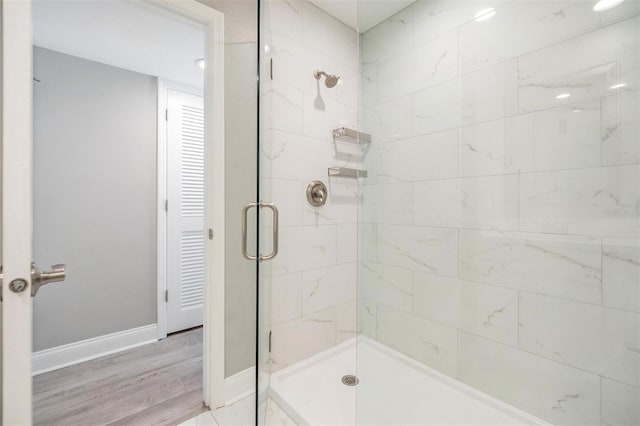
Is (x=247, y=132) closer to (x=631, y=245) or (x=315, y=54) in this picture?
(x=315, y=54)

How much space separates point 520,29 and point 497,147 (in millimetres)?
494

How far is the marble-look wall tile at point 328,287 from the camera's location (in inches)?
62.7

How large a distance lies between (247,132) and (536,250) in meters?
1.43

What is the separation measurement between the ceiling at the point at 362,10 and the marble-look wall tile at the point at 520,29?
42 centimetres

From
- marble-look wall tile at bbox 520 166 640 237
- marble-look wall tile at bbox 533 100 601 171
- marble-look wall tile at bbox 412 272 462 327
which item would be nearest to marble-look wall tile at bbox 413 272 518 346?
marble-look wall tile at bbox 412 272 462 327

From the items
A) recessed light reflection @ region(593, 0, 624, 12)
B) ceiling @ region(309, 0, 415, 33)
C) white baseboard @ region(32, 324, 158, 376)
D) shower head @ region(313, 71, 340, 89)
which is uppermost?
ceiling @ region(309, 0, 415, 33)

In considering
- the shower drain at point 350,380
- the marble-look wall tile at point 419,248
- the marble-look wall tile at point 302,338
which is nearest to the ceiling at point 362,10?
the marble-look wall tile at point 419,248

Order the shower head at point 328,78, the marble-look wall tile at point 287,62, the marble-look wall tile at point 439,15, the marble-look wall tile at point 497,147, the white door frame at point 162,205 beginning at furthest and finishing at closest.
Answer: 1. the white door frame at point 162,205
2. the shower head at point 328,78
3. the marble-look wall tile at point 287,62
4. the marble-look wall tile at point 439,15
5. the marble-look wall tile at point 497,147

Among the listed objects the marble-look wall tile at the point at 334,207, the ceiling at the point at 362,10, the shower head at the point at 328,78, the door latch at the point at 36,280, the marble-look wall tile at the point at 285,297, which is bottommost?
the marble-look wall tile at the point at 285,297

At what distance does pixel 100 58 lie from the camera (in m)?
1.91

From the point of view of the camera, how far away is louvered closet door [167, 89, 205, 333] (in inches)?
89.9

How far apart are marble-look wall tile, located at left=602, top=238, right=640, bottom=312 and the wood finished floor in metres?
1.80

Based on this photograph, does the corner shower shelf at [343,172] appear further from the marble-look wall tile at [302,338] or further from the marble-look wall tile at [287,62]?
the marble-look wall tile at [302,338]

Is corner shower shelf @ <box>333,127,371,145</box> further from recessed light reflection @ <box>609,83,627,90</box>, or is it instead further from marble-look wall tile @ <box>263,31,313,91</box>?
recessed light reflection @ <box>609,83,627,90</box>
